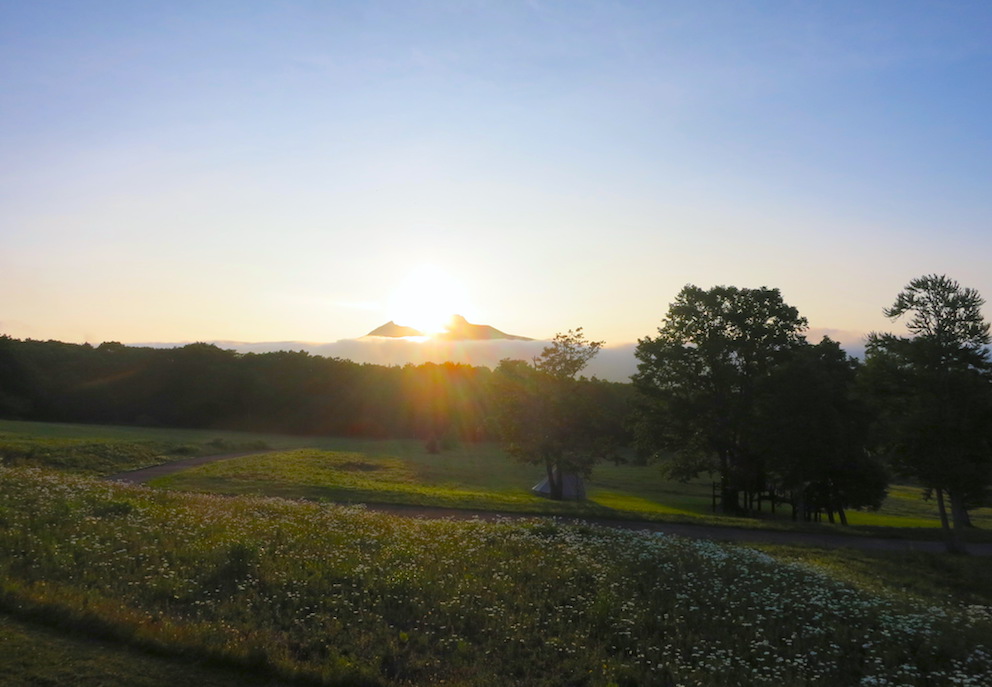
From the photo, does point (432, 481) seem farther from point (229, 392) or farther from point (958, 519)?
point (229, 392)

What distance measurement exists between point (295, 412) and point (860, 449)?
2646 inches

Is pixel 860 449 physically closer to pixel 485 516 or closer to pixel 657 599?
pixel 485 516

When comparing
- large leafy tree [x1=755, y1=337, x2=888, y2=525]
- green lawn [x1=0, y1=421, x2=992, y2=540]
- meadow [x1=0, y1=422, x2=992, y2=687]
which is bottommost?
green lawn [x1=0, y1=421, x2=992, y2=540]

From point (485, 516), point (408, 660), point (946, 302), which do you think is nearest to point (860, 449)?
point (946, 302)

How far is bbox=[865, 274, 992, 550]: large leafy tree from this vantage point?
80.2ft

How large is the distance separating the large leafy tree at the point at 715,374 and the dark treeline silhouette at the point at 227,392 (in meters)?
37.5

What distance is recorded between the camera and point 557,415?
42.1m

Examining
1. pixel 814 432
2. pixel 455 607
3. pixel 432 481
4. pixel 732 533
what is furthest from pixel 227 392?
pixel 455 607

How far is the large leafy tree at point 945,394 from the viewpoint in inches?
963

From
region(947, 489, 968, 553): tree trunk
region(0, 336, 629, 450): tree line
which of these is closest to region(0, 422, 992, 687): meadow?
region(947, 489, 968, 553): tree trunk

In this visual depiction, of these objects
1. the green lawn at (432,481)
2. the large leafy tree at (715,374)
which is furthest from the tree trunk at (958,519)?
the large leafy tree at (715,374)

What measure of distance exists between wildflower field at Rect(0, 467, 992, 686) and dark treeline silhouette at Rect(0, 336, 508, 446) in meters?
62.5

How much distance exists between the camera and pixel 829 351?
45.7 meters

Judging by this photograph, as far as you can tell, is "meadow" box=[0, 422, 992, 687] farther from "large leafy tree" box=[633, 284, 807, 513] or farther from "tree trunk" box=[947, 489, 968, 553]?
"large leafy tree" box=[633, 284, 807, 513]
